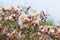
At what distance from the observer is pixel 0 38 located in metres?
2.57

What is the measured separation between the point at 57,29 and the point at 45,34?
115mm

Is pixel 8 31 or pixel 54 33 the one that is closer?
pixel 54 33

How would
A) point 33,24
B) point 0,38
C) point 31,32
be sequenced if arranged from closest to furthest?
1. point 33,24
2. point 31,32
3. point 0,38

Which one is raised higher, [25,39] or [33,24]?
[33,24]

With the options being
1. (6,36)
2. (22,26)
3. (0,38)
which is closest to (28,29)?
(22,26)

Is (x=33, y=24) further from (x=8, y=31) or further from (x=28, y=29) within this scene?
(x=8, y=31)

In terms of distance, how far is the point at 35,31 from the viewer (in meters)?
2.38

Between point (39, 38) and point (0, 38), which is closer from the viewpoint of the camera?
point (39, 38)

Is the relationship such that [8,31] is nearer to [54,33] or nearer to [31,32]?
[31,32]

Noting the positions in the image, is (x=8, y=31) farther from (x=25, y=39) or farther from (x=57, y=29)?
(x=57, y=29)

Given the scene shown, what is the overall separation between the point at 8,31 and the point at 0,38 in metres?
0.24

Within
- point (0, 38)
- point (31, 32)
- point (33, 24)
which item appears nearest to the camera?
point (33, 24)

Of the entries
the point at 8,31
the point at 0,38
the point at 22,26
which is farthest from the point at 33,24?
the point at 0,38

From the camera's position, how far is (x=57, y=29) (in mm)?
2242
